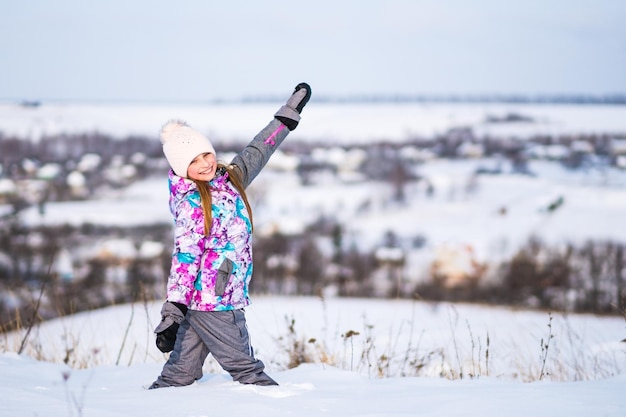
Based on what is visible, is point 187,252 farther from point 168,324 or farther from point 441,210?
point 441,210

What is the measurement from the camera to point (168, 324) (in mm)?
3160

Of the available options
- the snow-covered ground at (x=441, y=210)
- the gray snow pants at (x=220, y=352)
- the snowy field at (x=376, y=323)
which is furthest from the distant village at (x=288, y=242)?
the gray snow pants at (x=220, y=352)

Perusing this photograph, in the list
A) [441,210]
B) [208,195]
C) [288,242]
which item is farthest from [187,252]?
[441,210]

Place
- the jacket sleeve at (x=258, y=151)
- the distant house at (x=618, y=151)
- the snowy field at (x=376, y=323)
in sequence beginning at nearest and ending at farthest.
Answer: the snowy field at (x=376, y=323) < the jacket sleeve at (x=258, y=151) < the distant house at (x=618, y=151)

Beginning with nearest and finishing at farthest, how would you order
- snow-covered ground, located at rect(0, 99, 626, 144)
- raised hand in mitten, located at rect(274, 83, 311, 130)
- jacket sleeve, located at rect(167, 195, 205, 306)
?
1. jacket sleeve, located at rect(167, 195, 205, 306)
2. raised hand in mitten, located at rect(274, 83, 311, 130)
3. snow-covered ground, located at rect(0, 99, 626, 144)

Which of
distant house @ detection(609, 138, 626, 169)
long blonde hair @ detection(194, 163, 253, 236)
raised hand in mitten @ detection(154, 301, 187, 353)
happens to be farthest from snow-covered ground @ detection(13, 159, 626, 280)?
raised hand in mitten @ detection(154, 301, 187, 353)

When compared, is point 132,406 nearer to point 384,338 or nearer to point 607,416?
point 607,416

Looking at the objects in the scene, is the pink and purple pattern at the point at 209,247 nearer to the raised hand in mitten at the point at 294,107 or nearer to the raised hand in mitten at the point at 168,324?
the raised hand in mitten at the point at 168,324

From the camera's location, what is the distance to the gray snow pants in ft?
11.3

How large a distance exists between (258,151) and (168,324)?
1.12 meters

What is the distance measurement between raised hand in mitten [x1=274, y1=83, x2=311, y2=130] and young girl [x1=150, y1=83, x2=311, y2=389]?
48cm

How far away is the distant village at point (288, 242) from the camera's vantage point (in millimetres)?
40781

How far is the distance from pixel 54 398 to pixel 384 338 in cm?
427

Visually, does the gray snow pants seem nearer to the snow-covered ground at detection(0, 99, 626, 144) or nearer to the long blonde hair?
the long blonde hair
